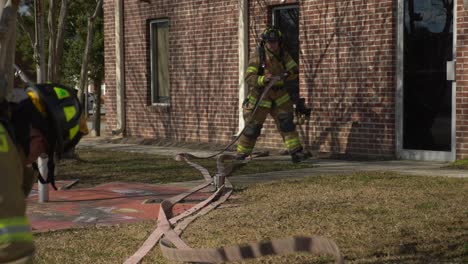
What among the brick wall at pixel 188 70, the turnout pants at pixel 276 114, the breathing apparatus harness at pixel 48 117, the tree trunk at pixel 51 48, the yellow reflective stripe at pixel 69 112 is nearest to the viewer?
the breathing apparatus harness at pixel 48 117

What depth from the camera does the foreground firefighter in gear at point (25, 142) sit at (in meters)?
2.53

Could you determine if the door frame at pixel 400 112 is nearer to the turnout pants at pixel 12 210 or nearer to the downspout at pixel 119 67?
the downspout at pixel 119 67

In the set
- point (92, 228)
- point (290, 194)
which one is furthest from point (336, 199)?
point (92, 228)

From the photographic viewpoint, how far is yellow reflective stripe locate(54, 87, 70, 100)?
2.97m

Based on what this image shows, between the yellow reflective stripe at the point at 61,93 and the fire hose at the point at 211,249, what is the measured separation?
1.05 m

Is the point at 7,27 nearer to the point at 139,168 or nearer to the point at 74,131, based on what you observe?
the point at 74,131

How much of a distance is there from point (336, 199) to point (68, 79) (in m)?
20.2

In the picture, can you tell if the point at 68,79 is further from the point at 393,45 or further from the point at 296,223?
the point at 296,223

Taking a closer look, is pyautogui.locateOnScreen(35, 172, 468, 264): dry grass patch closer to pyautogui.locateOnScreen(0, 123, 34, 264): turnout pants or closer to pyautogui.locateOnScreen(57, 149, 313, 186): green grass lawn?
pyautogui.locateOnScreen(57, 149, 313, 186): green grass lawn

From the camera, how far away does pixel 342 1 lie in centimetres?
1234

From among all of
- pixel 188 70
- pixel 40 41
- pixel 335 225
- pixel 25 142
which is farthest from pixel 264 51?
pixel 25 142

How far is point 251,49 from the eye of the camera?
45.8 feet

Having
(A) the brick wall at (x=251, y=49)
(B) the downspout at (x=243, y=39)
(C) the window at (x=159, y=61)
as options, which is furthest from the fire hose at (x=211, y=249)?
(C) the window at (x=159, y=61)

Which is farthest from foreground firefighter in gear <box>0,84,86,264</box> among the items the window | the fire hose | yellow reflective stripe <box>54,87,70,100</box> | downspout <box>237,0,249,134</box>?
the window
